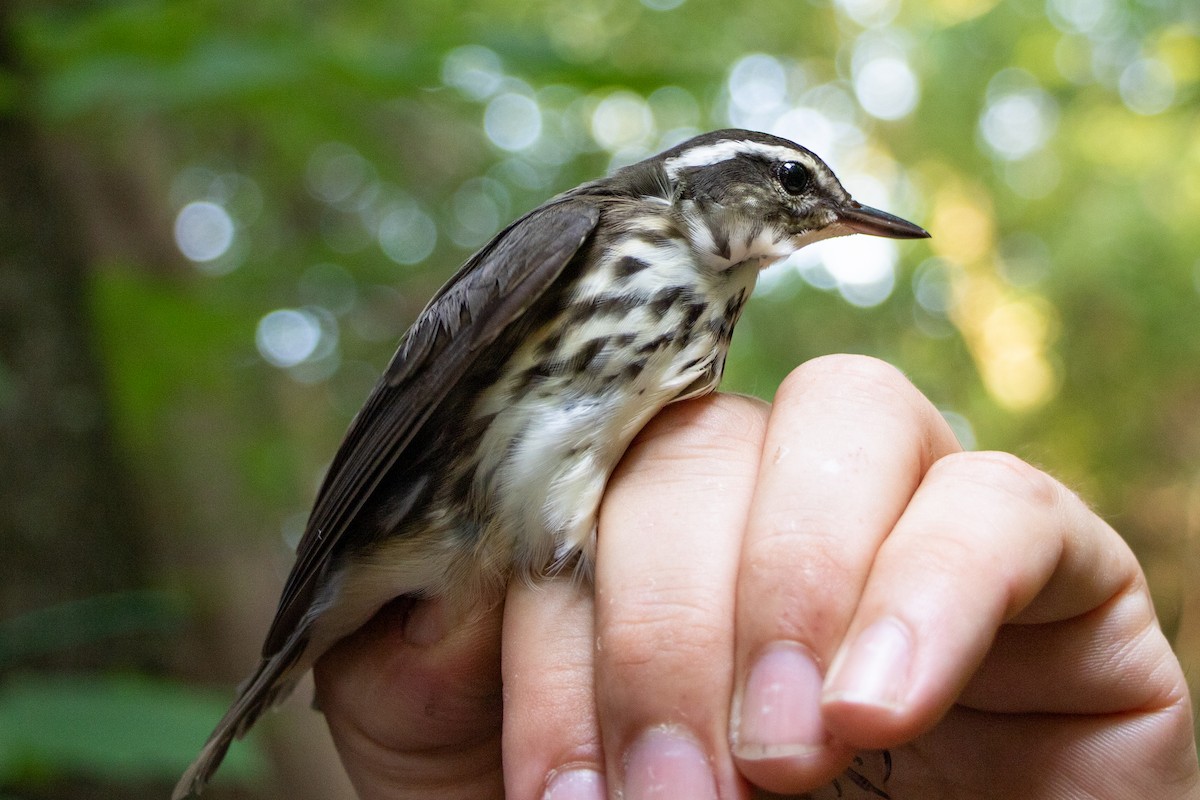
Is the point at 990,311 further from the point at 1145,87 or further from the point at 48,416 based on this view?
the point at 48,416

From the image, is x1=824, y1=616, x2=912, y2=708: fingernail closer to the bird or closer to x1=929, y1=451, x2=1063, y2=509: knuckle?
x1=929, y1=451, x2=1063, y2=509: knuckle

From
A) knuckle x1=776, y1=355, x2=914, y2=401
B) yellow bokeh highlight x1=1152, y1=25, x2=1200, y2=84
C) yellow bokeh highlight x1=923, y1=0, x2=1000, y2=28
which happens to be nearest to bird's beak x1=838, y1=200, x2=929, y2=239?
knuckle x1=776, y1=355, x2=914, y2=401

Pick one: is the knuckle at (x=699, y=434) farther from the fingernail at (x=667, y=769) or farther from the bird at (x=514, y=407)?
the fingernail at (x=667, y=769)

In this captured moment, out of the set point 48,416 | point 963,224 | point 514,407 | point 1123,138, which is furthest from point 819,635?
point 963,224

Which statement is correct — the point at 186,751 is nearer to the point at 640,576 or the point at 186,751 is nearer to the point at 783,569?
the point at 640,576

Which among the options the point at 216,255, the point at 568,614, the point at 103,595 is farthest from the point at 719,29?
the point at 568,614
